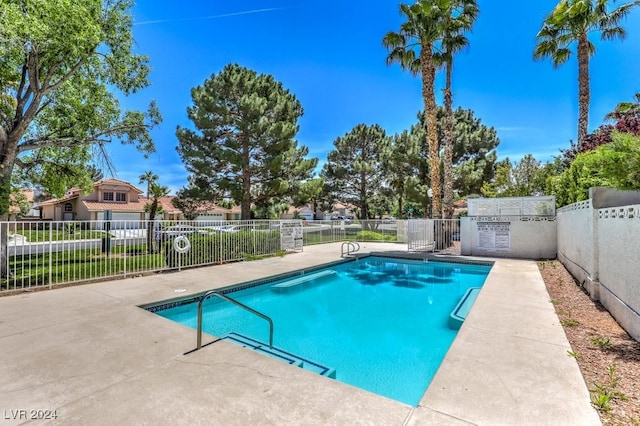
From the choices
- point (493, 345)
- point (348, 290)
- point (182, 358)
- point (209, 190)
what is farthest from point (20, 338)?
point (209, 190)

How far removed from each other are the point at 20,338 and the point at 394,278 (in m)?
9.49

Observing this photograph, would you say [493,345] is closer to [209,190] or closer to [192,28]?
[192,28]

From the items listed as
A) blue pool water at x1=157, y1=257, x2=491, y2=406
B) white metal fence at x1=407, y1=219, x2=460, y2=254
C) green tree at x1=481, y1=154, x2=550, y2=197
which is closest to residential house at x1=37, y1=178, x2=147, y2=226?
white metal fence at x1=407, y1=219, x2=460, y2=254

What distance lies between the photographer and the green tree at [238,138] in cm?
1884

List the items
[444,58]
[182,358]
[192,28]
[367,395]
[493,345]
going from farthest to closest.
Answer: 1. [444,58]
2. [192,28]
3. [493,345]
4. [182,358]
5. [367,395]

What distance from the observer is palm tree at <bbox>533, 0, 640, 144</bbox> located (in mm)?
12961

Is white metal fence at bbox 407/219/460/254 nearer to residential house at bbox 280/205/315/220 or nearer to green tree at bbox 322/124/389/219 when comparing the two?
→ green tree at bbox 322/124/389/219

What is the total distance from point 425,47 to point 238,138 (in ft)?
38.7

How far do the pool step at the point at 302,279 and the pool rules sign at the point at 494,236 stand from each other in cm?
713

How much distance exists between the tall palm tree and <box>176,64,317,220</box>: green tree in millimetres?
9155

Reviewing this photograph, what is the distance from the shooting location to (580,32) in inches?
535

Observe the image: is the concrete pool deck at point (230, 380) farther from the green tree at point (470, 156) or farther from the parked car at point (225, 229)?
the green tree at point (470, 156)

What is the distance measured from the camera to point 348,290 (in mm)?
9359

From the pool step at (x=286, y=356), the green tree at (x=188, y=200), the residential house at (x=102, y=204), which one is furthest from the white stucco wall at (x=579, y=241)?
the residential house at (x=102, y=204)
